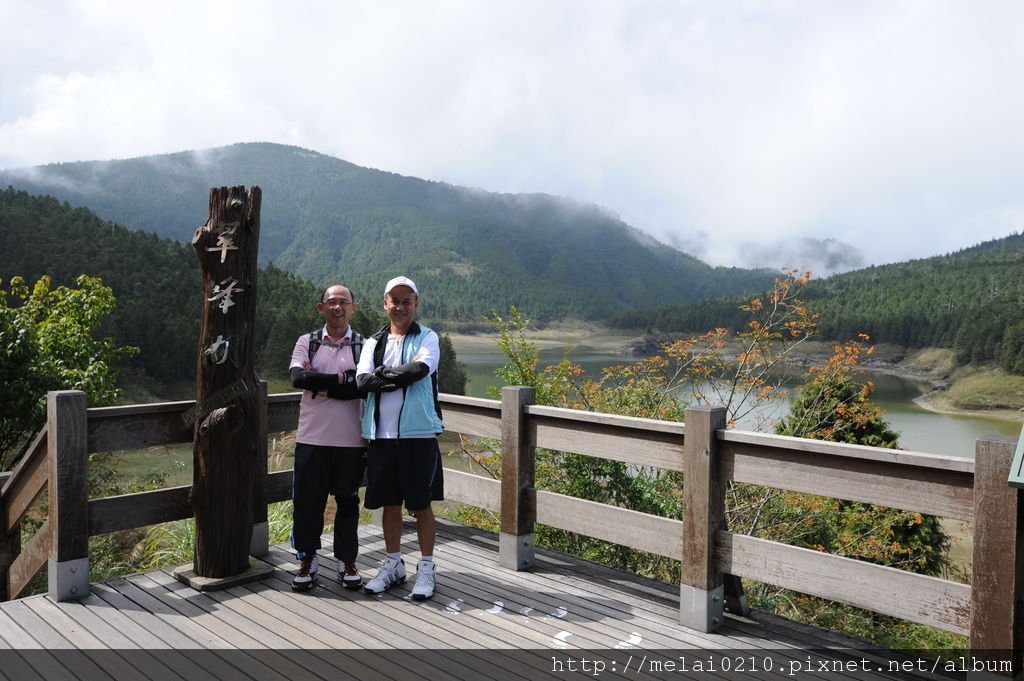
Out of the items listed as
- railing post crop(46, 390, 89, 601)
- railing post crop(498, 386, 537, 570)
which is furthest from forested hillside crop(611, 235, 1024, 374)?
railing post crop(46, 390, 89, 601)

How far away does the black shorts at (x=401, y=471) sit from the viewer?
3.94 m

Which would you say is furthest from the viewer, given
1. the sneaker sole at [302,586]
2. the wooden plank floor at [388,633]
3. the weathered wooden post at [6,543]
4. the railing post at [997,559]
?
the weathered wooden post at [6,543]

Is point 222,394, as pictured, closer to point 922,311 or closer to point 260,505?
point 260,505

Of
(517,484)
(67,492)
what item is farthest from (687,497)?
(67,492)

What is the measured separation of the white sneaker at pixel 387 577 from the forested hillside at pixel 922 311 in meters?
50.6

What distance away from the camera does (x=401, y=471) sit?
12.9 feet

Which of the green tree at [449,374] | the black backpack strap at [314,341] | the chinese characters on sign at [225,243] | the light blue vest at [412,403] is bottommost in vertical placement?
the green tree at [449,374]

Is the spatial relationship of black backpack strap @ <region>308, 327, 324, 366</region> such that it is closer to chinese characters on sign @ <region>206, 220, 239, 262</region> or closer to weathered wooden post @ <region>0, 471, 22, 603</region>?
chinese characters on sign @ <region>206, 220, 239, 262</region>

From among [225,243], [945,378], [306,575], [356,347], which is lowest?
[945,378]

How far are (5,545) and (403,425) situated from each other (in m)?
2.88

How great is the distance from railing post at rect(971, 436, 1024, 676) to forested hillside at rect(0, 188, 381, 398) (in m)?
32.9

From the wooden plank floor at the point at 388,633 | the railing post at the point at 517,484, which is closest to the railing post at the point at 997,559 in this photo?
the wooden plank floor at the point at 388,633

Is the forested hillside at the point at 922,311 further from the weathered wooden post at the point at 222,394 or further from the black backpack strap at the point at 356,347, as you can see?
the weathered wooden post at the point at 222,394

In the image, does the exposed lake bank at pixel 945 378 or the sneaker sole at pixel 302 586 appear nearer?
the sneaker sole at pixel 302 586
